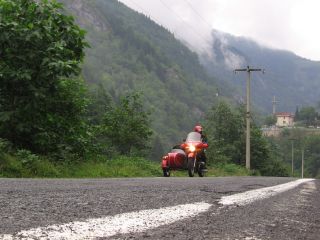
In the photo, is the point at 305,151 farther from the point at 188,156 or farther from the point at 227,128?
the point at 188,156

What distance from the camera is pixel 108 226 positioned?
→ 221 cm

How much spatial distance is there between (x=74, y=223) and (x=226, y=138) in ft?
182

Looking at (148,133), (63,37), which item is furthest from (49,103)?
(148,133)

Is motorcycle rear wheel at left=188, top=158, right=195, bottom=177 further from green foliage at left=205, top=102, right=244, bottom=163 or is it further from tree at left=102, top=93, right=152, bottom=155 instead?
green foliage at left=205, top=102, right=244, bottom=163

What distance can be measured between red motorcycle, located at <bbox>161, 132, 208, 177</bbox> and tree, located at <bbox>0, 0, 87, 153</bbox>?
4.79 meters

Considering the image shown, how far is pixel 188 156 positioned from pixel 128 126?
64.8 ft

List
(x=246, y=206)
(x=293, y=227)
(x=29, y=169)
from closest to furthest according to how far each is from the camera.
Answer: (x=293, y=227), (x=246, y=206), (x=29, y=169)

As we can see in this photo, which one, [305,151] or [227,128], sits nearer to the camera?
[227,128]

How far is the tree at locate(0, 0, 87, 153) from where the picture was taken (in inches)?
352

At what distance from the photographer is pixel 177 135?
577 ft

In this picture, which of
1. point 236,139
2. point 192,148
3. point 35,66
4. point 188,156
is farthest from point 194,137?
point 236,139

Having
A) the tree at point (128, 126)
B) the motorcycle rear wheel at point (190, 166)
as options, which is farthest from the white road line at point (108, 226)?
the tree at point (128, 126)

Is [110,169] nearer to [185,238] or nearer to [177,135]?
[185,238]

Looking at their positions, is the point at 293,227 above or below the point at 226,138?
below
